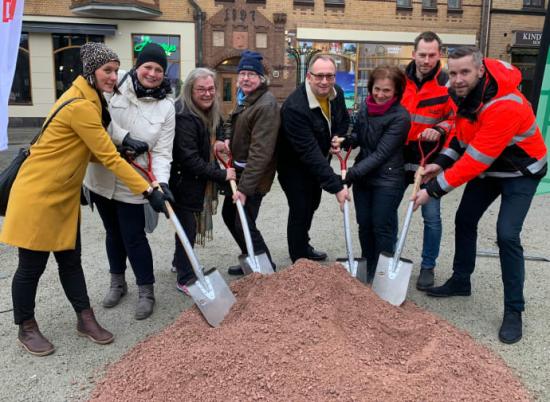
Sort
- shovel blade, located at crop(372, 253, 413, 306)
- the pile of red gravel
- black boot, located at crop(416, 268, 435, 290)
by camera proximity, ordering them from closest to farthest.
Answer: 1. the pile of red gravel
2. shovel blade, located at crop(372, 253, 413, 306)
3. black boot, located at crop(416, 268, 435, 290)

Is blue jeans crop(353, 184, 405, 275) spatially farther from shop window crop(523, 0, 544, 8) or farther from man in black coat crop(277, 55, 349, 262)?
shop window crop(523, 0, 544, 8)

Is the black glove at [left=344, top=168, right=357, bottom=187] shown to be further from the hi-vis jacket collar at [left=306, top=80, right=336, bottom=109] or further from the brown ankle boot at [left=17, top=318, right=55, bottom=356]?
the brown ankle boot at [left=17, top=318, right=55, bottom=356]

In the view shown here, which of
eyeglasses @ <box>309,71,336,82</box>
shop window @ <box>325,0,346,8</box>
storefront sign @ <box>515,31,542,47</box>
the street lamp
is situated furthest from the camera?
storefront sign @ <box>515,31,542,47</box>

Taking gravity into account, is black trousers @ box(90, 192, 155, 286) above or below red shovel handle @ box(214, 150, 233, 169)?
below

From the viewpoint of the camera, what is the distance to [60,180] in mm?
3049

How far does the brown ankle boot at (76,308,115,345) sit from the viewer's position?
3393mm

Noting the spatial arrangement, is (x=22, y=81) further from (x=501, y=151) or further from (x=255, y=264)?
(x=501, y=151)

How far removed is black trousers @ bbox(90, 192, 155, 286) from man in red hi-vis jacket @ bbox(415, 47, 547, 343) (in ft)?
6.45

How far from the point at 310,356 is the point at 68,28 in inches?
723

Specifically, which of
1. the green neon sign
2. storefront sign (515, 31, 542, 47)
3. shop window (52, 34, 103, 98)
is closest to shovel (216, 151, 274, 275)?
the green neon sign

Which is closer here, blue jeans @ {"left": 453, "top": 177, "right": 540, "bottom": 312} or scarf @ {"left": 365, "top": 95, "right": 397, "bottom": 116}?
blue jeans @ {"left": 453, "top": 177, "right": 540, "bottom": 312}

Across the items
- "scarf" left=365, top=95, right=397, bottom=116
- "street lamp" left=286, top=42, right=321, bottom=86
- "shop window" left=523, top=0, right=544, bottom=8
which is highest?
"shop window" left=523, top=0, right=544, bottom=8

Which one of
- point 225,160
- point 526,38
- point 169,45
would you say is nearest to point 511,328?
point 225,160

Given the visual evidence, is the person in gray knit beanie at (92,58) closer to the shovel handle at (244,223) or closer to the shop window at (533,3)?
the shovel handle at (244,223)
